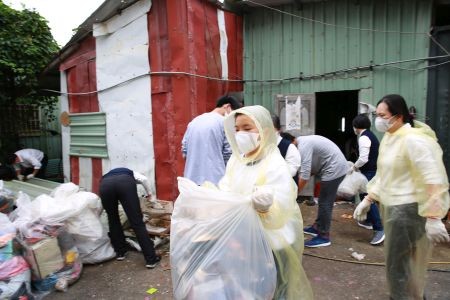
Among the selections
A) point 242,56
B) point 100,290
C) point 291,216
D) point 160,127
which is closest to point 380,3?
point 242,56

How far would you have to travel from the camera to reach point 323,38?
5.60 metres

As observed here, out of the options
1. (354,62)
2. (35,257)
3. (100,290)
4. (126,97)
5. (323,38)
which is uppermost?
(323,38)

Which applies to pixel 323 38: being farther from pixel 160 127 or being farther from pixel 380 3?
pixel 160 127

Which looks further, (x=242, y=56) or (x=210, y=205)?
(x=242, y=56)

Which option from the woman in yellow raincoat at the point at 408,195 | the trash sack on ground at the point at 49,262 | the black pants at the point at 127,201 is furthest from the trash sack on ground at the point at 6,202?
the woman in yellow raincoat at the point at 408,195

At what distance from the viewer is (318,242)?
411 cm

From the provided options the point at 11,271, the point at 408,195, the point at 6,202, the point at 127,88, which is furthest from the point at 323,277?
the point at 127,88

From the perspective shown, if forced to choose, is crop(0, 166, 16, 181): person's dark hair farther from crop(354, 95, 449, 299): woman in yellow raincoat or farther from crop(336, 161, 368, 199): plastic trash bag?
crop(354, 95, 449, 299): woman in yellow raincoat

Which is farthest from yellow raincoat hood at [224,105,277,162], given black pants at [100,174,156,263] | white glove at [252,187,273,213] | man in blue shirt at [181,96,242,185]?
black pants at [100,174,156,263]

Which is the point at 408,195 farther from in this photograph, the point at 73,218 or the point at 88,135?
the point at 88,135

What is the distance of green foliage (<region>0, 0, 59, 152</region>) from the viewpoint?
7.02 meters

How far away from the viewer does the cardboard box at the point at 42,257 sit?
3.18 meters

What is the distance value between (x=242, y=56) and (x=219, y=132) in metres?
3.13

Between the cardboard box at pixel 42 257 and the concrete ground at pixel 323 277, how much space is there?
0.25 meters
